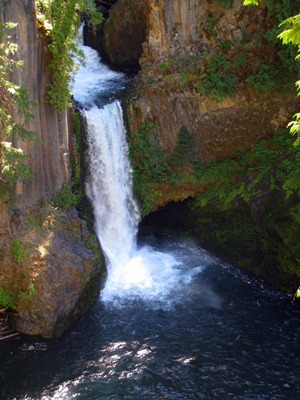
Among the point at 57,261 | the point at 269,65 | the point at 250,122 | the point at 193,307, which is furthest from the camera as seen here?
the point at 250,122

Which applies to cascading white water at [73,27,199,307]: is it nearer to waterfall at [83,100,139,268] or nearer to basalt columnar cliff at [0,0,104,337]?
waterfall at [83,100,139,268]

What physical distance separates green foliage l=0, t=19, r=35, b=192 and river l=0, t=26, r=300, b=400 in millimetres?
4016

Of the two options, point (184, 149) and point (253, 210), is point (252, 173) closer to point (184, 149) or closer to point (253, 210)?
point (253, 210)

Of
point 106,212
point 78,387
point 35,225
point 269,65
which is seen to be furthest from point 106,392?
point 269,65

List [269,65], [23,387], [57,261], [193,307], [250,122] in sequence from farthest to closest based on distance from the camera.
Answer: [250,122] < [269,65] < [193,307] < [57,261] < [23,387]

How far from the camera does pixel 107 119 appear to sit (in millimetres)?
14234

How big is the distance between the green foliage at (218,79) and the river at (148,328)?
3.53m

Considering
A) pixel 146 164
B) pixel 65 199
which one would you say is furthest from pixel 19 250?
pixel 146 164

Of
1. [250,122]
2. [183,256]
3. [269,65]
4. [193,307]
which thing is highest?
[269,65]

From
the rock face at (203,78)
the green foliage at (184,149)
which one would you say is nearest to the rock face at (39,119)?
the rock face at (203,78)

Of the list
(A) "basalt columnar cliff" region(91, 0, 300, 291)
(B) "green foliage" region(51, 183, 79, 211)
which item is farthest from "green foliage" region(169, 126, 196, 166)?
(B) "green foliage" region(51, 183, 79, 211)

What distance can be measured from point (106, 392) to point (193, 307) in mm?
4140

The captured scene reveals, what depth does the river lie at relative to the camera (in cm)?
913

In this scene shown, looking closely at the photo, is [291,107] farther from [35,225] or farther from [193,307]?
[35,225]
